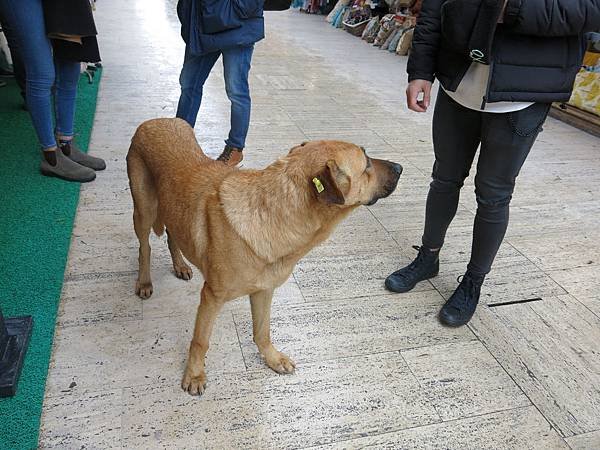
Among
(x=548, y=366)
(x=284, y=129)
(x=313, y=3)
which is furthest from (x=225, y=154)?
(x=313, y=3)

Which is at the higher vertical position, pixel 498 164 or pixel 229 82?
pixel 498 164

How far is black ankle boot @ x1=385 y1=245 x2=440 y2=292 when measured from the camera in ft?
8.76

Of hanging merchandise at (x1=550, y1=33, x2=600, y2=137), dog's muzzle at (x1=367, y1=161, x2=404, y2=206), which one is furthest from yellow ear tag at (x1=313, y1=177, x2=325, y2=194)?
hanging merchandise at (x1=550, y1=33, x2=600, y2=137)

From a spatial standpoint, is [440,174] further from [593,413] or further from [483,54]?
[593,413]

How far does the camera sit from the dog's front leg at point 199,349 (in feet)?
6.15

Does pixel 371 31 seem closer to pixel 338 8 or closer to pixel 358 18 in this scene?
pixel 358 18

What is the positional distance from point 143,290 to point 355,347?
3.71 feet

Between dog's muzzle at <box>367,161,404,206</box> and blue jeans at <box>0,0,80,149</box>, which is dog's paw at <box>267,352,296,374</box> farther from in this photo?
blue jeans at <box>0,0,80,149</box>

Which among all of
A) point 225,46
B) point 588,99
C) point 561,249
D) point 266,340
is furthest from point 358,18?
point 266,340

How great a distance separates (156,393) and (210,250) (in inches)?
26.6

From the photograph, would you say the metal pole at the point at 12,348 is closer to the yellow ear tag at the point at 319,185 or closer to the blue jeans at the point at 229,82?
the yellow ear tag at the point at 319,185

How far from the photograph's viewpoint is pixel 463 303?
8.16 feet

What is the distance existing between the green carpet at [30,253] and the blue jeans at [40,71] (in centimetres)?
40

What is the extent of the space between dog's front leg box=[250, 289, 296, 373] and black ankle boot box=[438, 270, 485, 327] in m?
0.89
